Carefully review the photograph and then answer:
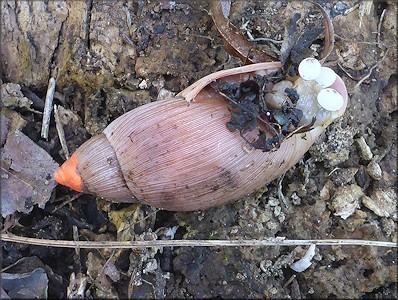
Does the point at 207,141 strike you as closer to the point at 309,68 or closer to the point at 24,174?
the point at 309,68

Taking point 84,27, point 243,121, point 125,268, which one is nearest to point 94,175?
point 125,268

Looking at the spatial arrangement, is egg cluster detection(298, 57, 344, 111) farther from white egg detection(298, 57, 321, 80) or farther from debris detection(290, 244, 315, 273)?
debris detection(290, 244, 315, 273)

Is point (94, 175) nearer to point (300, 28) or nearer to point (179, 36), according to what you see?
point (179, 36)

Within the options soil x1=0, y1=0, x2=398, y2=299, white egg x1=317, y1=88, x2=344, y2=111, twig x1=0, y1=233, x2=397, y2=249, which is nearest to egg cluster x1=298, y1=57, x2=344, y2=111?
white egg x1=317, y1=88, x2=344, y2=111

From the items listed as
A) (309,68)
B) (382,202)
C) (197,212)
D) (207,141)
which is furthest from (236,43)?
(382,202)

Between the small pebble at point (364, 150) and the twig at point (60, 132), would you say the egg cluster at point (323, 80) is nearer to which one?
the small pebble at point (364, 150)

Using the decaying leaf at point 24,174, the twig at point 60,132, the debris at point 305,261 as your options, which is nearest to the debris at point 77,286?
the decaying leaf at point 24,174
